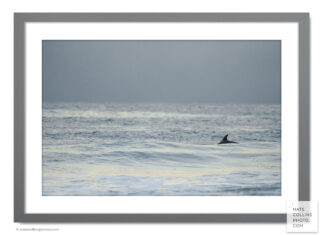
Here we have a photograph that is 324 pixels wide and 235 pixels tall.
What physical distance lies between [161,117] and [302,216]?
38.4 inches

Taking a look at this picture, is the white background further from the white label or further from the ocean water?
the ocean water

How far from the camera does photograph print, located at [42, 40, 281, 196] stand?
243 cm

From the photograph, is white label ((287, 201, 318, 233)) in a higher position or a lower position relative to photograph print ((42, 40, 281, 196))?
lower

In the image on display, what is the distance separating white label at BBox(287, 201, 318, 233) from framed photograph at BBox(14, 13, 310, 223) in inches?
1.8

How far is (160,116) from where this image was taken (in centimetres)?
247

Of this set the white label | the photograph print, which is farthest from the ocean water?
the white label
